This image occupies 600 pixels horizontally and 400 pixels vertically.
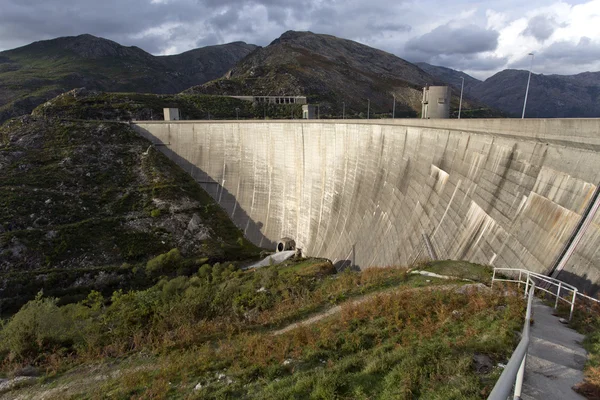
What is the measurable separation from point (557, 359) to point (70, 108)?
7620 cm

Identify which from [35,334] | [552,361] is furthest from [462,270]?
[35,334]

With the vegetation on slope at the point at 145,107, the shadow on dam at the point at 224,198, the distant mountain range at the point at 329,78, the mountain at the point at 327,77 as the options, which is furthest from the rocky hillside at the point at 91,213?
the mountain at the point at 327,77

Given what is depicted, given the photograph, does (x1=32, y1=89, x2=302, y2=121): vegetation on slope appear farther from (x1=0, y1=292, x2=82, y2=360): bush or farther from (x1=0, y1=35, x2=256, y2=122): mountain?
(x1=0, y1=292, x2=82, y2=360): bush

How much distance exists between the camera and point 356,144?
28.3 m

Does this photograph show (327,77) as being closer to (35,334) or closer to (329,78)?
(329,78)

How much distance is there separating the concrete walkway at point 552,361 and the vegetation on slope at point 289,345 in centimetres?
43

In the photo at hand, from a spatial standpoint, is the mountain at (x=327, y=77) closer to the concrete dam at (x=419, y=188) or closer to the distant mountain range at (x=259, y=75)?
the distant mountain range at (x=259, y=75)

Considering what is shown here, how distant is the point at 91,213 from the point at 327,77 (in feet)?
277

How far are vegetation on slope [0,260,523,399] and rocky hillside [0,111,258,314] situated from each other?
1902cm

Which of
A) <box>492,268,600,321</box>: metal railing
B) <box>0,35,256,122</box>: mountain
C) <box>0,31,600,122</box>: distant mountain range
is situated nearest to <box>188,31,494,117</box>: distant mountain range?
<box>0,31,600,122</box>: distant mountain range

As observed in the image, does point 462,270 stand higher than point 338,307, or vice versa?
point 462,270

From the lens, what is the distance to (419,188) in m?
20.0

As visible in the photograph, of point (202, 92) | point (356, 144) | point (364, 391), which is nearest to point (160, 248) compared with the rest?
point (356, 144)

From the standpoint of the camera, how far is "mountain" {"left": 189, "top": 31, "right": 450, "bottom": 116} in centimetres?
9369
